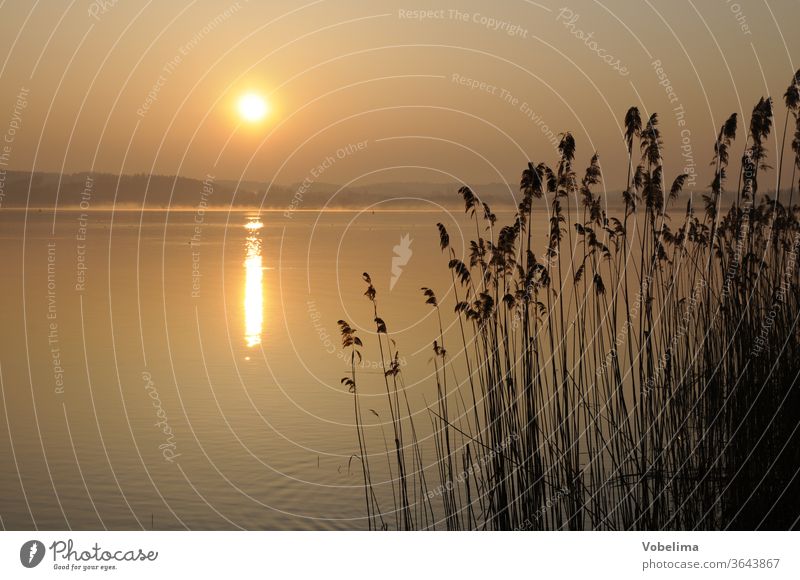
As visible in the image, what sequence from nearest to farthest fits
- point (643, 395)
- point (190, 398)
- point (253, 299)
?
point (643, 395) < point (190, 398) < point (253, 299)

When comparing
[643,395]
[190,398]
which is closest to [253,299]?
[190,398]

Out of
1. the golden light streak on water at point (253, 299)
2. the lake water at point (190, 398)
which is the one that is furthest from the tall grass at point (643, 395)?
the golden light streak on water at point (253, 299)

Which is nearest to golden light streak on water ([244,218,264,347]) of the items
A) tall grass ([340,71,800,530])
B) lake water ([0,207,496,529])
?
lake water ([0,207,496,529])

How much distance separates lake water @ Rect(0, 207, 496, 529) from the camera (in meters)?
7.98

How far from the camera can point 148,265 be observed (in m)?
25.2

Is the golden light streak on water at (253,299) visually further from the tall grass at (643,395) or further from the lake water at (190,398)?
the tall grass at (643,395)

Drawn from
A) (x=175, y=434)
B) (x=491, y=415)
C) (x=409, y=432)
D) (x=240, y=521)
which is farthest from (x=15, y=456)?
(x=491, y=415)

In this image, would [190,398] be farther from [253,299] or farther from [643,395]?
[253,299]

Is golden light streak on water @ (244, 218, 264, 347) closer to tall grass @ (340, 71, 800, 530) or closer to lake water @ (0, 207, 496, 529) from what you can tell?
lake water @ (0, 207, 496, 529)

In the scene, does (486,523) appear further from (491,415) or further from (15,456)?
(15,456)

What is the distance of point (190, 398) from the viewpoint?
10.7 metres

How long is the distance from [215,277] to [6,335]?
8.72 meters

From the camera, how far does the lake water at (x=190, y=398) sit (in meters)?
7.98

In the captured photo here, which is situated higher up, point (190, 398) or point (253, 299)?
point (253, 299)
